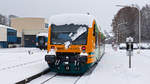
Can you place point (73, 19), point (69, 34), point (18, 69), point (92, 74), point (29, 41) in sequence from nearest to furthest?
point (92, 74)
point (69, 34)
point (73, 19)
point (18, 69)
point (29, 41)

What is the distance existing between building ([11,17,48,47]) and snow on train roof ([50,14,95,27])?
56843 mm

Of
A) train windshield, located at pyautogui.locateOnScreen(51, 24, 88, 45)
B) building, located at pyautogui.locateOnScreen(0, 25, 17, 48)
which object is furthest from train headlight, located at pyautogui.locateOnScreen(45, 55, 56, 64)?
building, located at pyautogui.locateOnScreen(0, 25, 17, 48)

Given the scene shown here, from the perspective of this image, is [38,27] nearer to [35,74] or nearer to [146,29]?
[146,29]

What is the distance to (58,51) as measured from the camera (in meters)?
11.7

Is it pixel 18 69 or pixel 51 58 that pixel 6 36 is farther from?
pixel 51 58

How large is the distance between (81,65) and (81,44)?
1059 millimetres

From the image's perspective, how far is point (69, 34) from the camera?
1195 cm

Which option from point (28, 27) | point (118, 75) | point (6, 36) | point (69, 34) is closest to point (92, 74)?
point (118, 75)

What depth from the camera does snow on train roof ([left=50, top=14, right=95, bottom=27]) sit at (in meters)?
12.1

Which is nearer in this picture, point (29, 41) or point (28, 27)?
point (29, 41)

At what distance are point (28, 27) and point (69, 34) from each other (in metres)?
61.8

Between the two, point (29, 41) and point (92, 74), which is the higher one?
point (29, 41)

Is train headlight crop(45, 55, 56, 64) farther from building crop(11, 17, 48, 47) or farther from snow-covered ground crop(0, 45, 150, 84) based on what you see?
building crop(11, 17, 48, 47)

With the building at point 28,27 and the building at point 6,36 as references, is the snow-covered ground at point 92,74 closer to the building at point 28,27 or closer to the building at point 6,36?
the building at point 6,36
